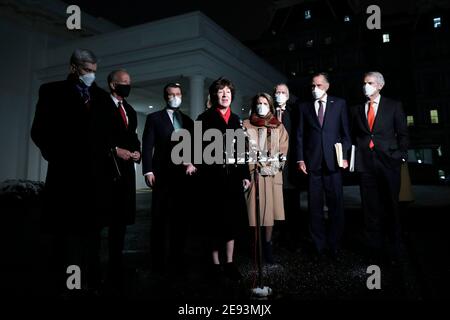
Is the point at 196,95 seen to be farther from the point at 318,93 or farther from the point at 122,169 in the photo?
the point at 122,169

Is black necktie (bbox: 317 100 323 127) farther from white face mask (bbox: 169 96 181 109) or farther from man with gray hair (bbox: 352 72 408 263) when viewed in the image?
white face mask (bbox: 169 96 181 109)

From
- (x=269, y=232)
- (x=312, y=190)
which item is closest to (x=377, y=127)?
(x=312, y=190)

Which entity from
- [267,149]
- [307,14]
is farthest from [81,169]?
[307,14]

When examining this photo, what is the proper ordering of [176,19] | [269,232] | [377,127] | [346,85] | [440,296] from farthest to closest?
[346,85], [176,19], [377,127], [269,232], [440,296]

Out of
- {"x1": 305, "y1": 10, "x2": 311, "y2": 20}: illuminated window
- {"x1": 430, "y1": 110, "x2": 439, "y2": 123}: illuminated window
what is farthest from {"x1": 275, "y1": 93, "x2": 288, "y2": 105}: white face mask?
{"x1": 305, "y1": 10, "x2": 311, "y2": 20}: illuminated window

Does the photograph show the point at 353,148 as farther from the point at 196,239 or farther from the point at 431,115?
the point at 431,115

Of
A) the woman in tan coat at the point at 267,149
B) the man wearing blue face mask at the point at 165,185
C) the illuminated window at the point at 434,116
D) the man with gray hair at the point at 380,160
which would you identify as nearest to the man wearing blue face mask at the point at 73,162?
the man wearing blue face mask at the point at 165,185

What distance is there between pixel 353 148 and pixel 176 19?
9128 mm

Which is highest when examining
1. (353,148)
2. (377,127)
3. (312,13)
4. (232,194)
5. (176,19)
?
(312,13)

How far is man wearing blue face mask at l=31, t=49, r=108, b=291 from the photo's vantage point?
2.31m

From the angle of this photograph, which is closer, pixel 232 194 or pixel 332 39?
pixel 232 194

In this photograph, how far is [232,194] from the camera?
9.55ft

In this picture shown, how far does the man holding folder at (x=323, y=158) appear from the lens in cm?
356

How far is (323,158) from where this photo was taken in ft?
11.8
